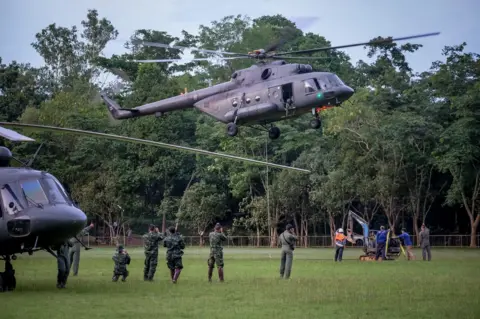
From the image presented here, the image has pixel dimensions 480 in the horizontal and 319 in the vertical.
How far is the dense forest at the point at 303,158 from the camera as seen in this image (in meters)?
53.2

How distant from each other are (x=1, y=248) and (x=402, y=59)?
58.6 metres

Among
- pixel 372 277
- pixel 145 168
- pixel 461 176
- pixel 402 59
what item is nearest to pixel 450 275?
pixel 372 277

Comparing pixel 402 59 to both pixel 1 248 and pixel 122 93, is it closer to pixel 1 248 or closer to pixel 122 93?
pixel 122 93

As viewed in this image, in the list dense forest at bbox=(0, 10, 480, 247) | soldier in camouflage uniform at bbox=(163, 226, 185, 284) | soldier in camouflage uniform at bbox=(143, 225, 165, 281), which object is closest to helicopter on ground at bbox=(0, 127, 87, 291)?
soldier in camouflage uniform at bbox=(163, 226, 185, 284)

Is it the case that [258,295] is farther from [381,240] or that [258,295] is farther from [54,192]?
[381,240]

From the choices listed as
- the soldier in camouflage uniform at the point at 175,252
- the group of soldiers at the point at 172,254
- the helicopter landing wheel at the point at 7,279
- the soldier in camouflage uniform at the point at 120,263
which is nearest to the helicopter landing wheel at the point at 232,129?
the group of soldiers at the point at 172,254

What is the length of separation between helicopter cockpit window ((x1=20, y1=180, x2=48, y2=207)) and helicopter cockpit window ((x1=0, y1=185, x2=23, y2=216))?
0.23 m

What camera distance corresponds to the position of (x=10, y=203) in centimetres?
1789

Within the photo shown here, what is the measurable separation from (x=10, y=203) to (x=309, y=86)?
10.8 metres

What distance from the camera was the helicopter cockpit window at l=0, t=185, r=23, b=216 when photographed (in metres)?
17.8

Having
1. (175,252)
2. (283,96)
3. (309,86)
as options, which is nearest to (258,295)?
(175,252)

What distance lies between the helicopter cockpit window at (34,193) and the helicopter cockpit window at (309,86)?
10.0m

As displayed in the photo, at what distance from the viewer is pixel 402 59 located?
72.2 m

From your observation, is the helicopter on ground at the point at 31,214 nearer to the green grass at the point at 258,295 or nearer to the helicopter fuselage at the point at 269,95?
the green grass at the point at 258,295
